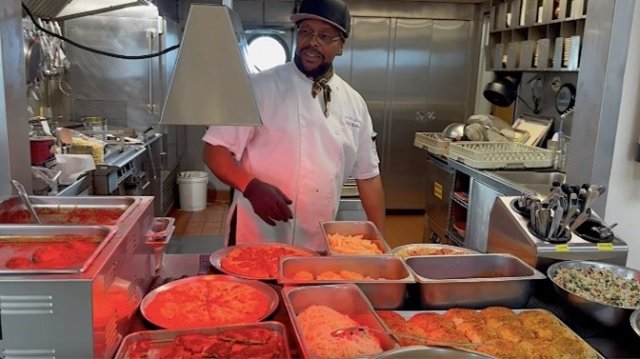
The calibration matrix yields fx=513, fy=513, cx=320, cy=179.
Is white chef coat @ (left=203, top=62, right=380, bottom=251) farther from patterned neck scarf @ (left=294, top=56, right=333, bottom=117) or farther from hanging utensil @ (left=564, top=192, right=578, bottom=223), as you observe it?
hanging utensil @ (left=564, top=192, right=578, bottom=223)

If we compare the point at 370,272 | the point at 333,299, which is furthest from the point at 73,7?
the point at 333,299

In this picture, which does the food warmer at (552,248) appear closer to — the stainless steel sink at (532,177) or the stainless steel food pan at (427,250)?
the stainless steel food pan at (427,250)

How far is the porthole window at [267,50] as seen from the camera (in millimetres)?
6148

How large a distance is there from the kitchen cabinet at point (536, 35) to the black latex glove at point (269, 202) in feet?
9.06

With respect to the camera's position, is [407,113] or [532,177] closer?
[532,177]

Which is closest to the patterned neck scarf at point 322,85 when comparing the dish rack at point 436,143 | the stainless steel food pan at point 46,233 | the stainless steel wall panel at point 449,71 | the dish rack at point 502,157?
the stainless steel food pan at point 46,233

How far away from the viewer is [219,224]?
5484 millimetres

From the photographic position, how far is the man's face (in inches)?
76.3

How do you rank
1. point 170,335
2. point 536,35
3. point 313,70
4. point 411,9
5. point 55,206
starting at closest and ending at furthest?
point 170,335 < point 55,206 < point 313,70 < point 536,35 < point 411,9

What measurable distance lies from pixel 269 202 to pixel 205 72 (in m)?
0.72

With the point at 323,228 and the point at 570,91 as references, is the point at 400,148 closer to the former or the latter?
the point at 570,91

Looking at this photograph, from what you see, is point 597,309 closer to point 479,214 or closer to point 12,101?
point 12,101

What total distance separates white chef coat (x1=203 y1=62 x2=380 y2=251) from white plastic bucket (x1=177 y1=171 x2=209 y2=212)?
381 centimetres

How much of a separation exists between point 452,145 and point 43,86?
381cm
